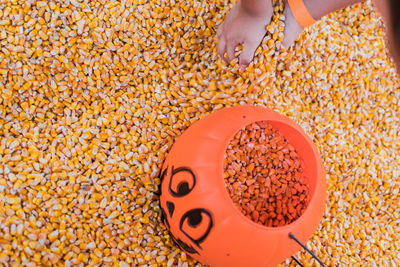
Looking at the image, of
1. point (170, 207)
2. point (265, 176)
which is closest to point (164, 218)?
point (170, 207)

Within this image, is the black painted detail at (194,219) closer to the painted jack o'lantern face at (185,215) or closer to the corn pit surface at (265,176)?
the painted jack o'lantern face at (185,215)

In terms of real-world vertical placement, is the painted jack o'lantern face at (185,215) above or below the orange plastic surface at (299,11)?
below

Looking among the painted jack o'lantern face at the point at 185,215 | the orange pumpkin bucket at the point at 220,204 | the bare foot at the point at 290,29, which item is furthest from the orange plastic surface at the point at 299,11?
the painted jack o'lantern face at the point at 185,215

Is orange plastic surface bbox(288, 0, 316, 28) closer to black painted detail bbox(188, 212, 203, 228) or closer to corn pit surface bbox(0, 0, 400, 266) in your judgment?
corn pit surface bbox(0, 0, 400, 266)

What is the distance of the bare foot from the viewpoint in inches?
52.1

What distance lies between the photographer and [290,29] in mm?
1340

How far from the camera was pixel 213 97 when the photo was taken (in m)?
1.40

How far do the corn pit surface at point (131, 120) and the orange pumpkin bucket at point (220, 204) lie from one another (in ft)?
0.71

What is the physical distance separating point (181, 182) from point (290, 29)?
0.72 m

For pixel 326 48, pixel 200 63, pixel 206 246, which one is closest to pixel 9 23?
pixel 200 63

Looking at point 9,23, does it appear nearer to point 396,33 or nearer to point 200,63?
point 200,63

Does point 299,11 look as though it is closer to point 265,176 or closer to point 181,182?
point 265,176

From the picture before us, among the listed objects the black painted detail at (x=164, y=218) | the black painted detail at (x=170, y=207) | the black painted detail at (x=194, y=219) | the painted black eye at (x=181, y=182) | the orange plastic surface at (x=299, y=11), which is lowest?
the black painted detail at (x=164, y=218)

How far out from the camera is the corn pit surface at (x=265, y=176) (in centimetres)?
117
